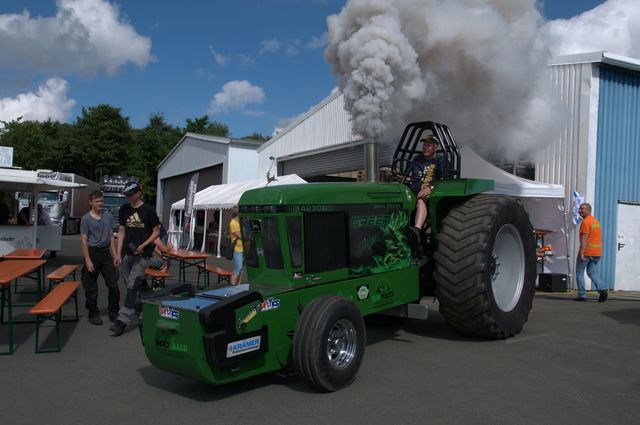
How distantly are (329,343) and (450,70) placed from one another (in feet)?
21.0

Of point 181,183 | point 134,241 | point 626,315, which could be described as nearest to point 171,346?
point 134,241

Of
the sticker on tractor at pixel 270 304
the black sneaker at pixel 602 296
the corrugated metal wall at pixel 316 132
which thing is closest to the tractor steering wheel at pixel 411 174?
the sticker on tractor at pixel 270 304

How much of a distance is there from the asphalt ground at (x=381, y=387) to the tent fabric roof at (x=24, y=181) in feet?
18.8

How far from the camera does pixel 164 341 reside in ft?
13.4

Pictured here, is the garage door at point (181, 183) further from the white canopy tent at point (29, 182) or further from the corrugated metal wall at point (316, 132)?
the white canopy tent at point (29, 182)

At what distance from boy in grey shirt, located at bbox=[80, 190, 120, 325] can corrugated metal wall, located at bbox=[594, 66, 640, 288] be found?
29.9 ft

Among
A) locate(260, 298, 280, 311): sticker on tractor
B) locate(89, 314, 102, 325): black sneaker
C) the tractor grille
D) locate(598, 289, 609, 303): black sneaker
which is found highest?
the tractor grille

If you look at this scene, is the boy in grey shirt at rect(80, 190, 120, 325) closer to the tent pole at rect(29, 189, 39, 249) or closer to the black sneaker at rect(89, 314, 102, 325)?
the black sneaker at rect(89, 314, 102, 325)

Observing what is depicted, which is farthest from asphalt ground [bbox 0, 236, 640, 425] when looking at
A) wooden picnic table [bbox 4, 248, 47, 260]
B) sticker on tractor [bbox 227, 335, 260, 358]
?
wooden picnic table [bbox 4, 248, 47, 260]

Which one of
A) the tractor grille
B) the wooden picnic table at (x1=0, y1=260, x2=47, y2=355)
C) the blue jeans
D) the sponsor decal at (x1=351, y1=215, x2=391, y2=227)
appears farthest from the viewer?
the blue jeans

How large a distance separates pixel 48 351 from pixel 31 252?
12.5ft

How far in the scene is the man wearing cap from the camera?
625cm

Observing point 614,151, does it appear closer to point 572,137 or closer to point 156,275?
point 572,137

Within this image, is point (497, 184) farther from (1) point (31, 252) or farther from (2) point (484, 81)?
(1) point (31, 252)
